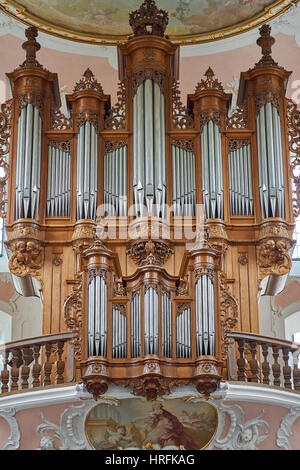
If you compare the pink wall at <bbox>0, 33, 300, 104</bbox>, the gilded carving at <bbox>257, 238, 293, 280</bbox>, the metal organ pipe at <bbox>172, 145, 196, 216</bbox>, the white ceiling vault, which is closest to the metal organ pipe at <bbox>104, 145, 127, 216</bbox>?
the metal organ pipe at <bbox>172, 145, 196, 216</bbox>

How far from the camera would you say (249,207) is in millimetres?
21297

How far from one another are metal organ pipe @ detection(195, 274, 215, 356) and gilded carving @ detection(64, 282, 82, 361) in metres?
1.97

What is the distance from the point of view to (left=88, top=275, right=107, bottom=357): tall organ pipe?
17969mm

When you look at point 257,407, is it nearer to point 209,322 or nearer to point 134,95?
point 209,322

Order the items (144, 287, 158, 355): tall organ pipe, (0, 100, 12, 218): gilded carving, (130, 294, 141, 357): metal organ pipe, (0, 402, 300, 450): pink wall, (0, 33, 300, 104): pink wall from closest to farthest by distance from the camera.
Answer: (144, 287, 158, 355): tall organ pipe < (130, 294, 141, 357): metal organ pipe < (0, 402, 300, 450): pink wall < (0, 100, 12, 218): gilded carving < (0, 33, 300, 104): pink wall

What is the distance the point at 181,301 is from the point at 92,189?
3864 mm

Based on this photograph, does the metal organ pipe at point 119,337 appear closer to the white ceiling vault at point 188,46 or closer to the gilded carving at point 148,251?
the gilded carving at point 148,251

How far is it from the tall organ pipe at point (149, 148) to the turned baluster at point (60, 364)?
3.27 meters

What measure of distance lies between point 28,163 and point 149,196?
A: 8.24ft

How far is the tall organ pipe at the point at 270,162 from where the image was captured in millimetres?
21047

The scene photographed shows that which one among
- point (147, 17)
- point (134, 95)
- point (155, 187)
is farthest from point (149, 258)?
point (147, 17)

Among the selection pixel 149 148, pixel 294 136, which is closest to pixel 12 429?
pixel 149 148

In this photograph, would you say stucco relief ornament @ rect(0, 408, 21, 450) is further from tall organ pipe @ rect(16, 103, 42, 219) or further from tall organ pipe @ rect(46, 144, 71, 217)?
tall organ pipe @ rect(46, 144, 71, 217)

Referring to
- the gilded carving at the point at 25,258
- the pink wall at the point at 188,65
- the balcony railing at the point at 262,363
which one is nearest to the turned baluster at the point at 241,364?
the balcony railing at the point at 262,363
